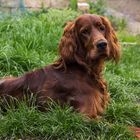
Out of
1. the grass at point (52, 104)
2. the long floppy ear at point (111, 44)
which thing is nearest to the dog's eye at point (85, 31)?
the long floppy ear at point (111, 44)

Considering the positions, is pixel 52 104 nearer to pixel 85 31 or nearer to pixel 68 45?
pixel 68 45

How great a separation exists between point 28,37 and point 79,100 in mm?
3192

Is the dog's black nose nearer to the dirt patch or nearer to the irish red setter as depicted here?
the irish red setter

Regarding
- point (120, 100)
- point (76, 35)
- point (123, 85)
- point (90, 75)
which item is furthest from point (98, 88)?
point (123, 85)

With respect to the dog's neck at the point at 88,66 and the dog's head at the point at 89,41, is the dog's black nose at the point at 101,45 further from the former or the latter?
the dog's neck at the point at 88,66

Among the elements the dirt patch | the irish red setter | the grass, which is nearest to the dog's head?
the irish red setter

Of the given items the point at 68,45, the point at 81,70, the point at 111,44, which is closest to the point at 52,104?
the point at 81,70

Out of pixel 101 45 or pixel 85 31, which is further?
pixel 85 31

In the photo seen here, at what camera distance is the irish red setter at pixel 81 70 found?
19.4 feet

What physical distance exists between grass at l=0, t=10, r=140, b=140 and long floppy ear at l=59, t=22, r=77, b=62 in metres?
0.49

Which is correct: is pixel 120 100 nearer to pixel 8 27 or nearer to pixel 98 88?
pixel 98 88

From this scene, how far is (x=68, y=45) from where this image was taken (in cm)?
604

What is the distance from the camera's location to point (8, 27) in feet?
→ 31.1

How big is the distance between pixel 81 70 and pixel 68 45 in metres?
0.28
